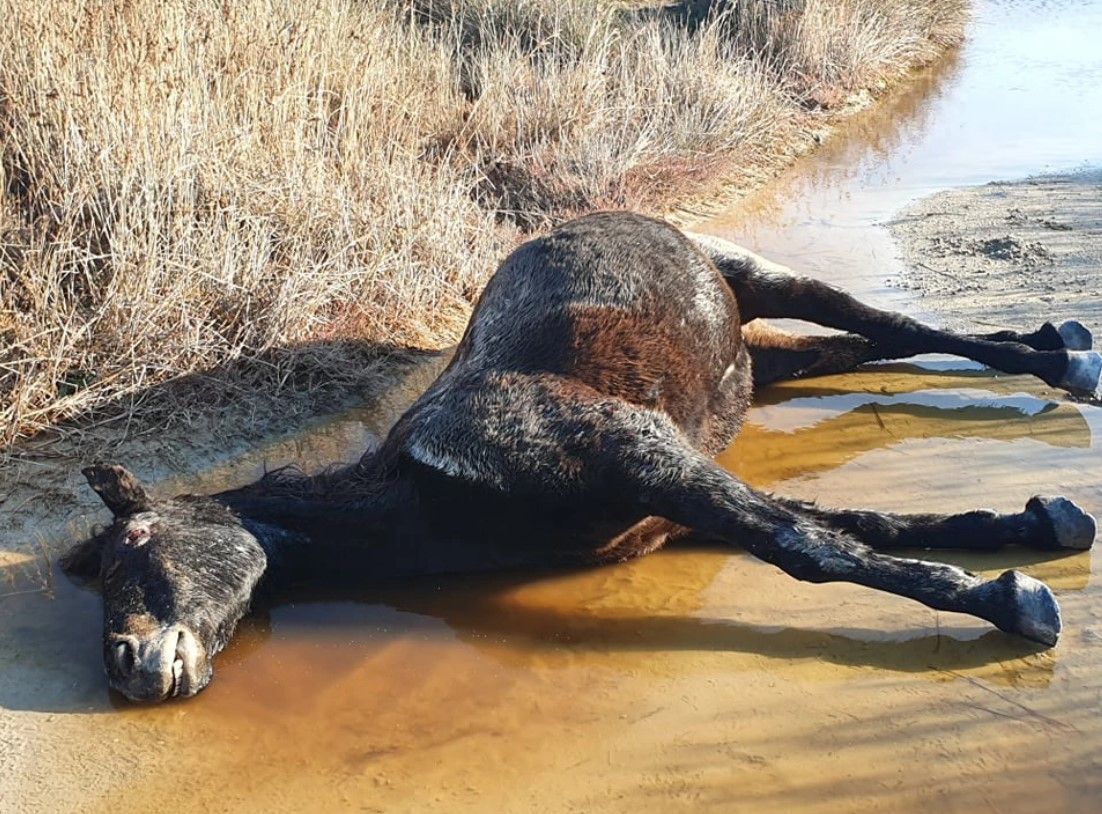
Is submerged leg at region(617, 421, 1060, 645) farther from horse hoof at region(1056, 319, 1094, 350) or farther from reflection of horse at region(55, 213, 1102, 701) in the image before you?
horse hoof at region(1056, 319, 1094, 350)

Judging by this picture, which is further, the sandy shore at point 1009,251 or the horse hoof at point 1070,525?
the sandy shore at point 1009,251

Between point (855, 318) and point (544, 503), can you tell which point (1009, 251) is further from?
point (544, 503)

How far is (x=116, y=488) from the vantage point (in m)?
4.00

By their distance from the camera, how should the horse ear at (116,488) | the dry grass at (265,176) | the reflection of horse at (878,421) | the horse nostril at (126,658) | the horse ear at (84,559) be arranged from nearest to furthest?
the horse nostril at (126,658), the horse ear at (116,488), the horse ear at (84,559), the reflection of horse at (878,421), the dry grass at (265,176)

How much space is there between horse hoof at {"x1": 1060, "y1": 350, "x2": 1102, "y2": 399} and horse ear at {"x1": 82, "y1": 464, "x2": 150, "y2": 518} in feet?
14.1

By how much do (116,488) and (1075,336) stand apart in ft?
15.4

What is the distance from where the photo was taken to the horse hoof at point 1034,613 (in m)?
3.56

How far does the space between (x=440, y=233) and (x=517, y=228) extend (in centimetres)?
125

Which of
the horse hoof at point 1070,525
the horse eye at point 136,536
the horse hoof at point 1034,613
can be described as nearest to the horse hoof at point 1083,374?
the horse hoof at point 1070,525

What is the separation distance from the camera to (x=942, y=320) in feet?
21.1

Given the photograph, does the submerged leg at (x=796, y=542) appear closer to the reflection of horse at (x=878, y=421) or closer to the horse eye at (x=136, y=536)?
the reflection of horse at (x=878, y=421)

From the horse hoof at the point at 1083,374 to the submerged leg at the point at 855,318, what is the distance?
18 mm

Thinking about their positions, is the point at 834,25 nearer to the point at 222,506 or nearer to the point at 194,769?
the point at 222,506

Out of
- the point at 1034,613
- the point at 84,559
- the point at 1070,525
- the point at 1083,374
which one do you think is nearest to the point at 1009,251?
the point at 1083,374
